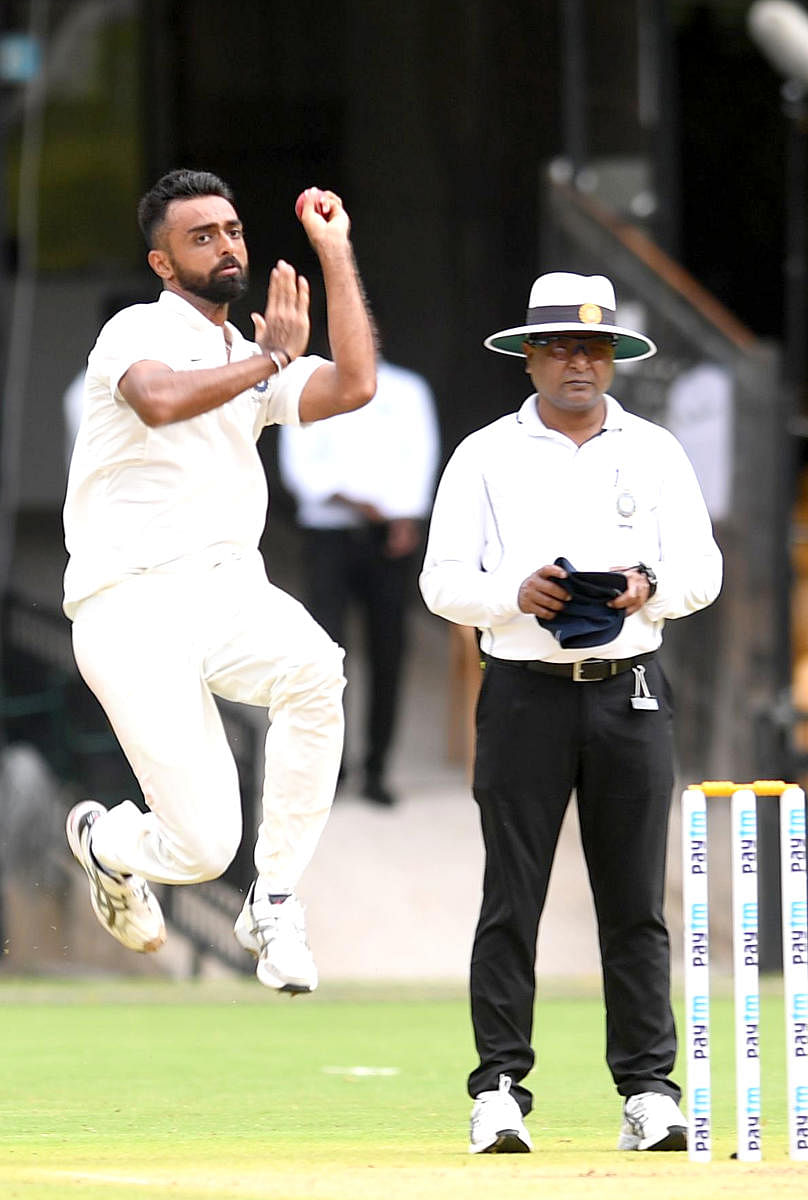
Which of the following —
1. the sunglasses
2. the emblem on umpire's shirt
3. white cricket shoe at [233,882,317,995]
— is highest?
the sunglasses

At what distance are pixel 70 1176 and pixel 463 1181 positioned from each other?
894 mm

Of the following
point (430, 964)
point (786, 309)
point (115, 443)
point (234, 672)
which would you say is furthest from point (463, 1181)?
point (786, 309)

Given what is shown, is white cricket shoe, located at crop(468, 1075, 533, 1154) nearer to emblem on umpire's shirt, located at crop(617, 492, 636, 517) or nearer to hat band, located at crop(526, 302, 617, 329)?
emblem on umpire's shirt, located at crop(617, 492, 636, 517)

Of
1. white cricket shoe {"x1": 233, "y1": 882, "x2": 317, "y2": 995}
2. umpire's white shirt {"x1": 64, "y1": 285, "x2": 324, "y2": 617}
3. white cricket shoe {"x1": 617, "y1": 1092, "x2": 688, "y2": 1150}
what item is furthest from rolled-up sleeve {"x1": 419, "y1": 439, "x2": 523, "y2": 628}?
white cricket shoe {"x1": 617, "y1": 1092, "x2": 688, "y2": 1150}

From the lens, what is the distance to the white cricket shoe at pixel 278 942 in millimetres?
6102

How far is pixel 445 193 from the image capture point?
1558cm

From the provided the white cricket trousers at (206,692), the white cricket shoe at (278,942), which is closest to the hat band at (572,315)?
the white cricket trousers at (206,692)

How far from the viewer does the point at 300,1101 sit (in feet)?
24.3

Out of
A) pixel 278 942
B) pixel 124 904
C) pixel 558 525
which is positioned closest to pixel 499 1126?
pixel 278 942

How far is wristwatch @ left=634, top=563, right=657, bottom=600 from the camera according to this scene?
5.99 metres

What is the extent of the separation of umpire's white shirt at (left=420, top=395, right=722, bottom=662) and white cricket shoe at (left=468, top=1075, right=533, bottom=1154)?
1.10 metres

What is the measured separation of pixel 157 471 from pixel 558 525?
3.43 feet

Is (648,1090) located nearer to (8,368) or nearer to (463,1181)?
(463,1181)

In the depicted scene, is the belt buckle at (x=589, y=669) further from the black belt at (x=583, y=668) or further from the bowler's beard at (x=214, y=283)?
the bowler's beard at (x=214, y=283)
